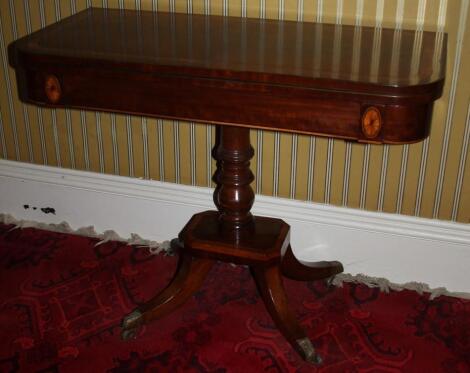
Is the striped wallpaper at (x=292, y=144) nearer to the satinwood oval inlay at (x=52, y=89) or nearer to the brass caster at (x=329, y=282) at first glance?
the brass caster at (x=329, y=282)

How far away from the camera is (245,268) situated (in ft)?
6.91

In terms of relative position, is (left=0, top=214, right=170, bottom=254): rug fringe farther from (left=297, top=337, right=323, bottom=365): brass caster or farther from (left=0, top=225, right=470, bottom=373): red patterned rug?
(left=297, top=337, right=323, bottom=365): brass caster

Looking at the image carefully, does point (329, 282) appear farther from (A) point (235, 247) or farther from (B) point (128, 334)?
(B) point (128, 334)

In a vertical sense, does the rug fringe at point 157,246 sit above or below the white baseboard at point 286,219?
below

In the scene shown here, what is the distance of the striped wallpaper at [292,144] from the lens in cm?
173

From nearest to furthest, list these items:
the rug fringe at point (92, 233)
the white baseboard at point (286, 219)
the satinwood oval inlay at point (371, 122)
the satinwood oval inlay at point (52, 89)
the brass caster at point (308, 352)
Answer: the satinwood oval inlay at point (371, 122), the satinwood oval inlay at point (52, 89), the brass caster at point (308, 352), the white baseboard at point (286, 219), the rug fringe at point (92, 233)

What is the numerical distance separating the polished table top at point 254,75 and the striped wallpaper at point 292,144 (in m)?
Answer: 0.13

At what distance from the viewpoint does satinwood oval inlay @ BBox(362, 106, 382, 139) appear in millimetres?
1255

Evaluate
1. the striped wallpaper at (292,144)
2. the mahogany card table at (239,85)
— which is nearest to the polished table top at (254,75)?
the mahogany card table at (239,85)

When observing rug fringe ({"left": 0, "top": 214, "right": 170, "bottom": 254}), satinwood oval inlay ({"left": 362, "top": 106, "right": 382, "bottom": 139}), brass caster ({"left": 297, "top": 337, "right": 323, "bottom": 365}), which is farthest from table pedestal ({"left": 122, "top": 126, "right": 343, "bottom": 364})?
satinwood oval inlay ({"left": 362, "top": 106, "right": 382, "bottom": 139})

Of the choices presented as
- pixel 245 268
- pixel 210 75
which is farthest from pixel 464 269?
pixel 210 75

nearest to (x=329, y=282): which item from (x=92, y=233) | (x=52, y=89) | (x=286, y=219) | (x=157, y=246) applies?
(x=286, y=219)

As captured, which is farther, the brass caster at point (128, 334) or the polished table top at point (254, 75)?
the brass caster at point (128, 334)

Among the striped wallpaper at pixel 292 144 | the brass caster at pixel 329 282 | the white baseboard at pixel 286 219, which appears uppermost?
the striped wallpaper at pixel 292 144
